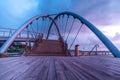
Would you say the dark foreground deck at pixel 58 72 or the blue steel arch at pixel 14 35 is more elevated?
the blue steel arch at pixel 14 35

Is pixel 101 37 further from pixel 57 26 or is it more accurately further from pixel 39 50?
pixel 57 26

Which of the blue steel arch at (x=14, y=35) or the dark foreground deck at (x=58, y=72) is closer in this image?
the dark foreground deck at (x=58, y=72)

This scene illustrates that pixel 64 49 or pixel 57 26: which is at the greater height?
pixel 57 26

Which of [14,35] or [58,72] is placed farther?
[14,35]

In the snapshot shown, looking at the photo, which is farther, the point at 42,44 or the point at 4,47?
the point at 42,44

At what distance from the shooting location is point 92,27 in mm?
16078

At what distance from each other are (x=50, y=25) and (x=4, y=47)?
57.0 feet

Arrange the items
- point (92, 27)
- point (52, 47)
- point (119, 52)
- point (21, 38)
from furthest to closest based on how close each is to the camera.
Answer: point (21, 38)
point (52, 47)
point (92, 27)
point (119, 52)

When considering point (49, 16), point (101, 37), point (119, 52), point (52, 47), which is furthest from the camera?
point (49, 16)

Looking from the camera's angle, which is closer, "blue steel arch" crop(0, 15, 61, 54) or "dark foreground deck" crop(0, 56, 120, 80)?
"dark foreground deck" crop(0, 56, 120, 80)

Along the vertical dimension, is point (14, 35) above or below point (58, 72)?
above

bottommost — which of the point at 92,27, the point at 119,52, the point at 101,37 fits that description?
the point at 119,52

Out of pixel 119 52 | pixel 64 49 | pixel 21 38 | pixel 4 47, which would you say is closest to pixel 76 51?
pixel 64 49

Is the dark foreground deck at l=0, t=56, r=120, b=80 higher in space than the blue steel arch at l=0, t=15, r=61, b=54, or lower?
lower
